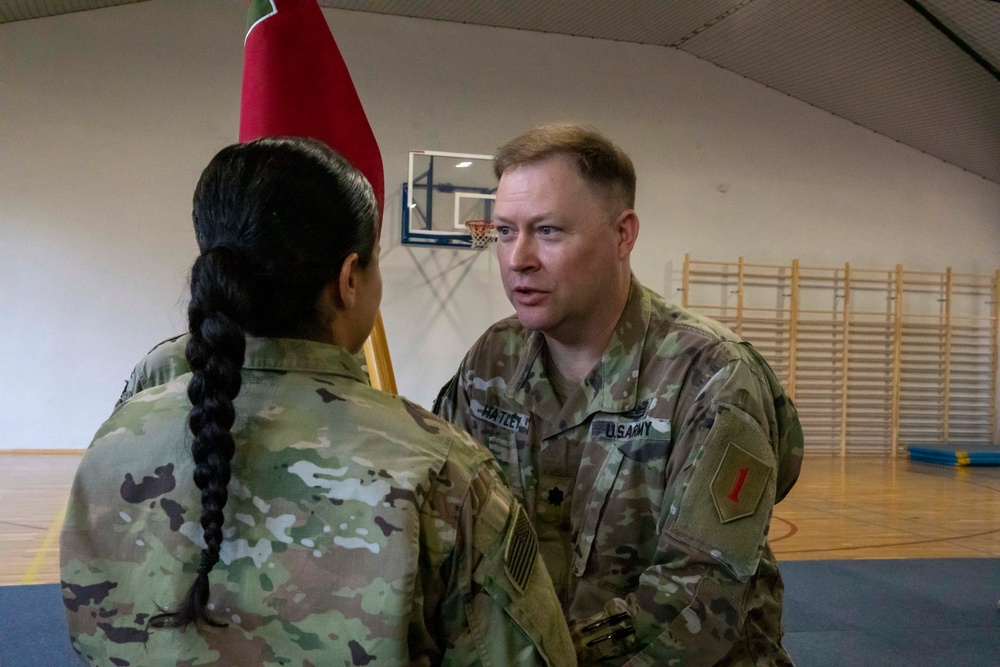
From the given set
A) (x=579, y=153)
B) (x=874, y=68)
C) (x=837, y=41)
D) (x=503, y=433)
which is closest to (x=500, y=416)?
(x=503, y=433)

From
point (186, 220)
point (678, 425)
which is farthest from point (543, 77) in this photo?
point (678, 425)

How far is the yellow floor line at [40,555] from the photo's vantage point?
4.27m

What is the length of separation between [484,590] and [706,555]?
0.60 metres

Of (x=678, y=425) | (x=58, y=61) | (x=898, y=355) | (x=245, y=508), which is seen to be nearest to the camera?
(x=245, y=508)

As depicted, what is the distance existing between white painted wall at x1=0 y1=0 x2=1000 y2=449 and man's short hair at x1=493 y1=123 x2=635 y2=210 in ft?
20.4

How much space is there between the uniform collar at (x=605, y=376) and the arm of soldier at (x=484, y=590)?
0.73 meters

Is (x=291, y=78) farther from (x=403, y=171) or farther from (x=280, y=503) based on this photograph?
(x=403, y=171)

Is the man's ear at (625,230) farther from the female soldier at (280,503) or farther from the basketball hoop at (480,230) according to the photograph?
the basketball hoop at (480,230)

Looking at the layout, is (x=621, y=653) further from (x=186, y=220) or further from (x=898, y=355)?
(x=898, y=355)

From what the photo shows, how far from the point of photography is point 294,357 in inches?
38.8

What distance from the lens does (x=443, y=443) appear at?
3.22ft

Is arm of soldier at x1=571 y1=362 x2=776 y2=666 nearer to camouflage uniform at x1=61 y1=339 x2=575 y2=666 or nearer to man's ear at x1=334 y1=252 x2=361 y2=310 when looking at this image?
camouflage uniform at x1=61 y1=339 x2=575 y2=666

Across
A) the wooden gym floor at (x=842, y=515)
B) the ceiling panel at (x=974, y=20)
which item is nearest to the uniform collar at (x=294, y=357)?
the wooden gym floor at (x=842, y=515)

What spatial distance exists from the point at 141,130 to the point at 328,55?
747 centimetres
